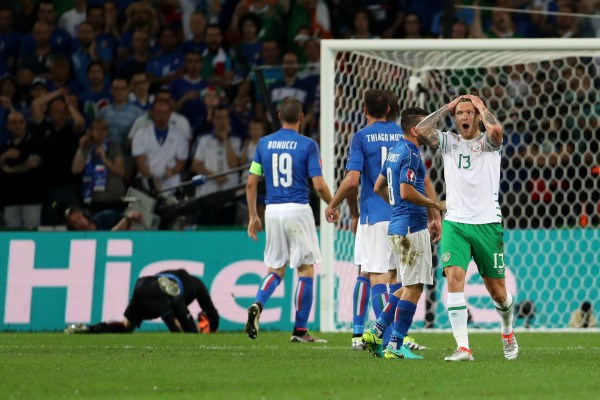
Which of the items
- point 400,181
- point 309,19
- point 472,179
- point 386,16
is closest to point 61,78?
point 309,19

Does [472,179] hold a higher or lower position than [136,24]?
lower

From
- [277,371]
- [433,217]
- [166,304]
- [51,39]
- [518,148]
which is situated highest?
[51,39]

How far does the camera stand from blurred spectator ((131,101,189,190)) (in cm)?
1638

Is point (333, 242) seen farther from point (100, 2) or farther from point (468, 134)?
point (100, 2)

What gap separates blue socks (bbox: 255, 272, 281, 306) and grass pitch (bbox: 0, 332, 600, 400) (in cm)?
42

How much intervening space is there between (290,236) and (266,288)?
1.78ft

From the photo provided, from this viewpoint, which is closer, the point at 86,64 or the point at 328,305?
the point at 328,305

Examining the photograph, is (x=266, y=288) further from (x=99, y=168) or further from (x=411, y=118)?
(x=99, y=168)

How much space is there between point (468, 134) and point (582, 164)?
5.71 meters

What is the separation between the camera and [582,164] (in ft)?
46.9

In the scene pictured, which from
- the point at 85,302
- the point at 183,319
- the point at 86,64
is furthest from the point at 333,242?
the point at 86,64

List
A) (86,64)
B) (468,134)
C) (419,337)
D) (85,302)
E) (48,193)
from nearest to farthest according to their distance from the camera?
(468,134) < (419,337) < (85,302) < (48,193) < (86,64)

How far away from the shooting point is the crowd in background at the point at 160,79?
53.2 feet

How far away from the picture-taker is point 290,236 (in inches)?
460
